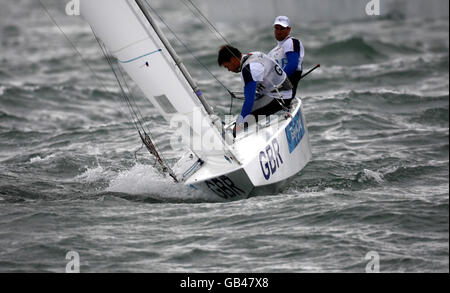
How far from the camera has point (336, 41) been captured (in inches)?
614

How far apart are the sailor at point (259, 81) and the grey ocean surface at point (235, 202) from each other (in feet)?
2.46

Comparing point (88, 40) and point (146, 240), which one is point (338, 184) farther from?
point (88, 40)

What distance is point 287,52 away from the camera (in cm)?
726

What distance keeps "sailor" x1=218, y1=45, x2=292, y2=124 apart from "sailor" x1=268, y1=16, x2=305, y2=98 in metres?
0.18

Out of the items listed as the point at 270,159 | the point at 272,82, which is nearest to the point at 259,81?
the point at 272,82

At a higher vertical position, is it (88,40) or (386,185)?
(386,185)

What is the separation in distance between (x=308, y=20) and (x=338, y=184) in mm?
12862

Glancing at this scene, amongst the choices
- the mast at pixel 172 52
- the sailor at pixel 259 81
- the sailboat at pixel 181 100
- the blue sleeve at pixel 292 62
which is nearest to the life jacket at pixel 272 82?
the sailor at pixel 259 81

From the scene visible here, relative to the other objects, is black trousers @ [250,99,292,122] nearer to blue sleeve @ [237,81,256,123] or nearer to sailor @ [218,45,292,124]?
sailor @ [218,45,292,124]

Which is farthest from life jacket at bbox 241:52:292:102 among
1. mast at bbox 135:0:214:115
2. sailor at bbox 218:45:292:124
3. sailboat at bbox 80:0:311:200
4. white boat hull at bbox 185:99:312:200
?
sailboat at bbox 80:0:311:200

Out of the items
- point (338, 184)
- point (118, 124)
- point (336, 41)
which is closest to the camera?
point (338, 184)
